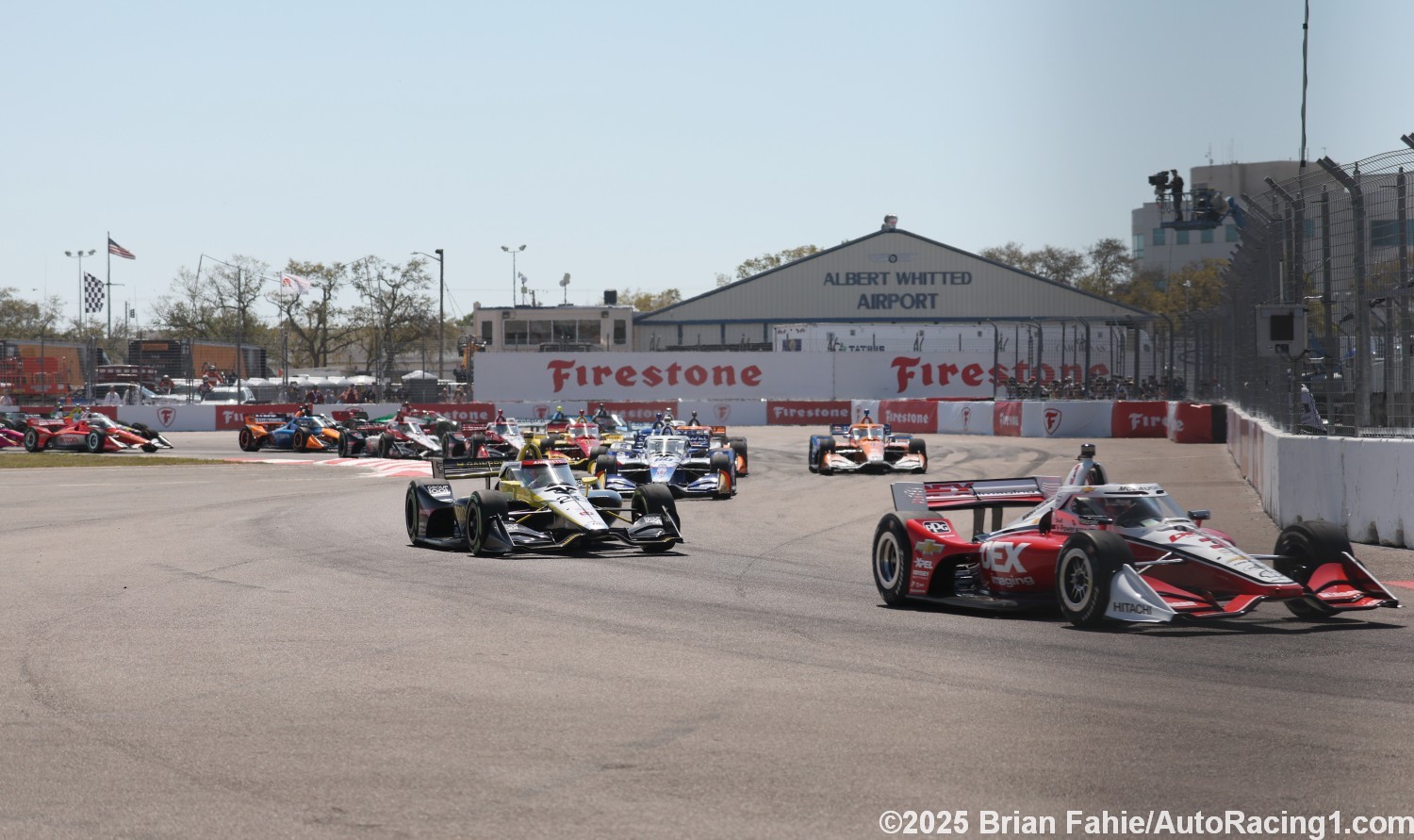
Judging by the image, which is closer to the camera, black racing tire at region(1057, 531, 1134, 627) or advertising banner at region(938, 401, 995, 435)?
black racing tire at region(1057, 531, 1134, 627)

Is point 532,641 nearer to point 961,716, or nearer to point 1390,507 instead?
point 961,716

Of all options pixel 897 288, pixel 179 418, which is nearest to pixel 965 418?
pixel 179 418

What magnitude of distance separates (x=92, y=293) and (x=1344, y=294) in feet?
193

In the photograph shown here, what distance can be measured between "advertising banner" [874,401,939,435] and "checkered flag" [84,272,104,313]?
36.0 metres

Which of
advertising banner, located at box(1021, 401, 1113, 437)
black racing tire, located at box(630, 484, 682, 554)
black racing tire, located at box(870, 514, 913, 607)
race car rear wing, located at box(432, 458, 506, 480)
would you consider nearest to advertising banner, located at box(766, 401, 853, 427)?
advertising banner, located at box(1021, 401, 1113, 437)

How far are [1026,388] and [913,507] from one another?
34938mm

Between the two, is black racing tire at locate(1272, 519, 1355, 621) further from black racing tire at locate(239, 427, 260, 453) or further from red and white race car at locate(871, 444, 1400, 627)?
black racing tire at locate(239, 427, 260, 453)

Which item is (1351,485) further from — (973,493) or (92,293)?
(92,293)

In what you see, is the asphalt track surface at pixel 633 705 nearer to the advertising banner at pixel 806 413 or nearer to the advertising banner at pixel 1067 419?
the advertising banner at pixel 1067 419

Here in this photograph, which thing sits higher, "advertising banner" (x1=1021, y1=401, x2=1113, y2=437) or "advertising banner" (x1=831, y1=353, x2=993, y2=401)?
"advertising banner" (x1=831, y1=353, x2=993, y2=401)

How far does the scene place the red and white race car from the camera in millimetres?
8906

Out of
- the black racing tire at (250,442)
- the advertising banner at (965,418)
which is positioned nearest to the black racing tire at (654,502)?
the black racing tire at (250,442)

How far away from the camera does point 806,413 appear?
50344mm

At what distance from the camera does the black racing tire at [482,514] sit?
555 inches
